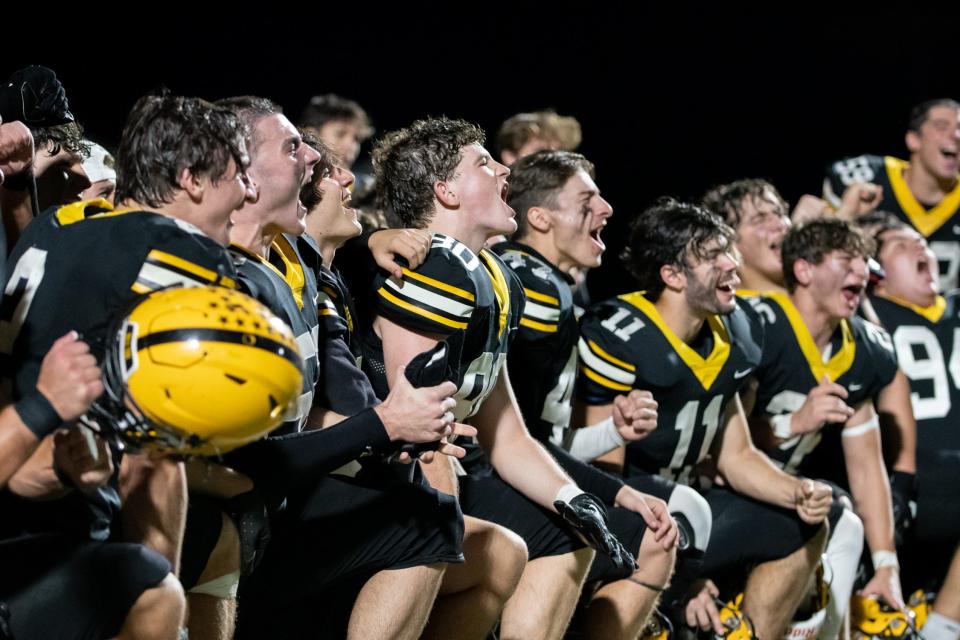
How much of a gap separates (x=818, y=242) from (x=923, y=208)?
1.64m

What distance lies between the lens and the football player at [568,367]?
11.8 feet

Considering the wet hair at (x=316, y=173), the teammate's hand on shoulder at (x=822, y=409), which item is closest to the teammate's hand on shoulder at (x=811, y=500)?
the teammate's hand on shoulder at (x=822, y=409)

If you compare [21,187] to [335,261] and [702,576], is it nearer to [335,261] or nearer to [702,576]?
[335,261]

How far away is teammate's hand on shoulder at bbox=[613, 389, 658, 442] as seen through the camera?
3.72 meters

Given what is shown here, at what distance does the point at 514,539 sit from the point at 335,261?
2.77 feet

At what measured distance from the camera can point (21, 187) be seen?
3.07m

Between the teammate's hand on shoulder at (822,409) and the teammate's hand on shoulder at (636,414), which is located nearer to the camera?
the teammate's hand on shoulder at (636,414)

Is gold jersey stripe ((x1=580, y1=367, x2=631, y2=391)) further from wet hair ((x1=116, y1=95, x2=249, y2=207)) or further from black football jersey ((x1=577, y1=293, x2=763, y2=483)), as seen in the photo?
wet hair ((x1=116, y1=95, x2=249, y2=207))

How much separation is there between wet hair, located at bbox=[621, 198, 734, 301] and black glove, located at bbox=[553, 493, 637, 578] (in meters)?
1.08

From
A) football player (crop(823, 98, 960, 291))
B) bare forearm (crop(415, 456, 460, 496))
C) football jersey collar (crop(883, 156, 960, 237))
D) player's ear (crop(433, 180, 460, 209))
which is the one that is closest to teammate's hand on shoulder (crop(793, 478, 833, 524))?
bare forearm (crop(415, 456, 460, 496))

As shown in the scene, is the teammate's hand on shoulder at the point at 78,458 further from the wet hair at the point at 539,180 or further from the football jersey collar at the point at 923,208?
the football jersey collar at the point at 923,208

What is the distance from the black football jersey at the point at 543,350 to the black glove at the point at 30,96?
4.45 feet

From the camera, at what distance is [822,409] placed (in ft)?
14.3

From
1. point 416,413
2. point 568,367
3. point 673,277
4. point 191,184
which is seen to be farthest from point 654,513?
point 191,184
